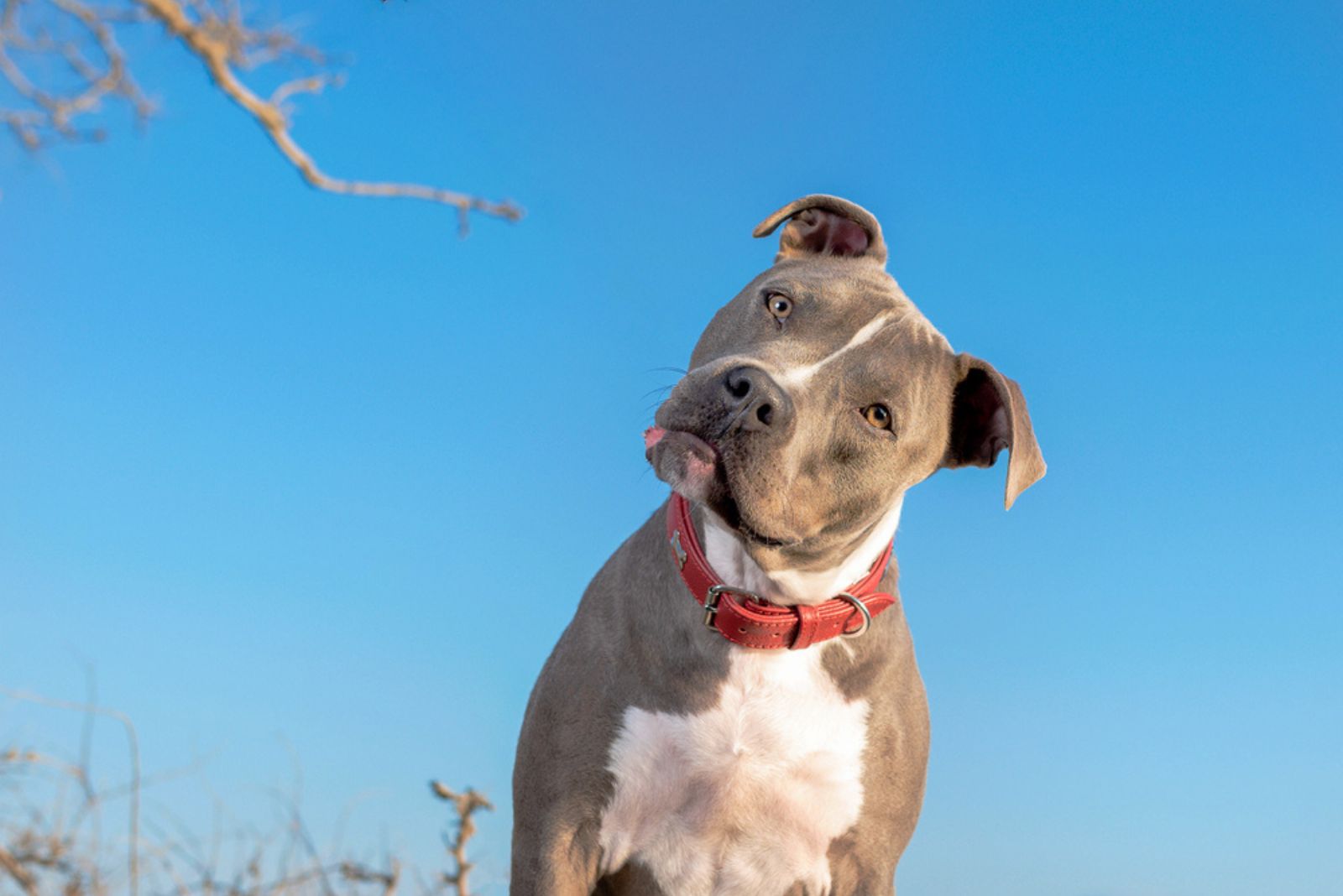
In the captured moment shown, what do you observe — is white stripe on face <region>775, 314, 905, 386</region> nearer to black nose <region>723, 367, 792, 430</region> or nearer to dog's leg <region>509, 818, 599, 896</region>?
black nose <region>723, 367, 792, 430</region>

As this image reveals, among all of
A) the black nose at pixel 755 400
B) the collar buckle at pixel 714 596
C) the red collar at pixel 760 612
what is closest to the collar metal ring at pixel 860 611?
the red collar at pixel 760 612

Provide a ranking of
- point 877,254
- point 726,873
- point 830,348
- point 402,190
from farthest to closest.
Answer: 1. point 877,254
2. point 726,873
3. point 830,348
4. point 402,190

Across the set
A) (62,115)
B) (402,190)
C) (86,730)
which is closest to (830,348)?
(402,190)

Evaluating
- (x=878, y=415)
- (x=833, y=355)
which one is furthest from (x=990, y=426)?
(x=833, y=355)

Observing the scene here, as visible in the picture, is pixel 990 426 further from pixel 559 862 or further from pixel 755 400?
pixel 559 862

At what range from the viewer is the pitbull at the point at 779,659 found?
4488 mm

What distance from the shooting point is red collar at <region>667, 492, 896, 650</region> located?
4527 mm

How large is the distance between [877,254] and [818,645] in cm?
162

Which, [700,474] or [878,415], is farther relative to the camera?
[878,415]

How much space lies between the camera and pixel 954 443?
499cm

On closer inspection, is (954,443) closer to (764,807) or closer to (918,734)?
(918,734)

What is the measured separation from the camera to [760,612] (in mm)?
4527

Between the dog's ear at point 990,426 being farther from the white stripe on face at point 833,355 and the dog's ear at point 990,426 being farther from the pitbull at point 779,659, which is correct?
the white stripe on face at point 833,355

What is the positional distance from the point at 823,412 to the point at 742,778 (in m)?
1.37
